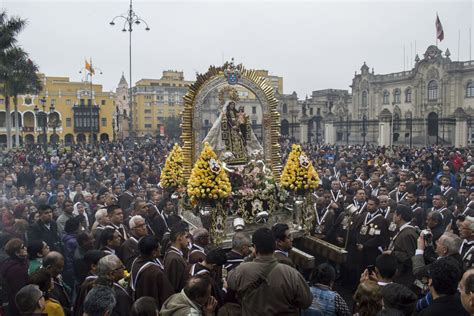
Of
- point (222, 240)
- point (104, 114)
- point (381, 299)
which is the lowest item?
point (222, 240)

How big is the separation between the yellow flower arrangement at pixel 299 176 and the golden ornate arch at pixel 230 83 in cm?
63

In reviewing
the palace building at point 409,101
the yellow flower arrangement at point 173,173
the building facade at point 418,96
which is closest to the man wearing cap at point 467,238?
the yellow flower arrangement at point 173,173

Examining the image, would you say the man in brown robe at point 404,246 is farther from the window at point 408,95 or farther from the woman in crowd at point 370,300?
the window at point 408,95

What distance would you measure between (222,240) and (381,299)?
529 centimetres

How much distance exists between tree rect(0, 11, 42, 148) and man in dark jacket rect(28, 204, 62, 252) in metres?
27.7

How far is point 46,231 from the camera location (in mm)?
7746

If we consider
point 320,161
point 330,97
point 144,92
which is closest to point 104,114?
point 144,92

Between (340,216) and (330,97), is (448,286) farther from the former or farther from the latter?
(330,97)

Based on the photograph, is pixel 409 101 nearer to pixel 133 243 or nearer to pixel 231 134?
pixel 231 134

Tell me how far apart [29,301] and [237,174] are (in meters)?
6.53

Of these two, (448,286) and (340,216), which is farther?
(340,216)

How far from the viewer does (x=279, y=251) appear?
18.4 ft

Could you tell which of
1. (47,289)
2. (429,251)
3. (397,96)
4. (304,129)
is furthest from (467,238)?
(397,96)

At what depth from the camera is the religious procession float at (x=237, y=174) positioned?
8.99 m
